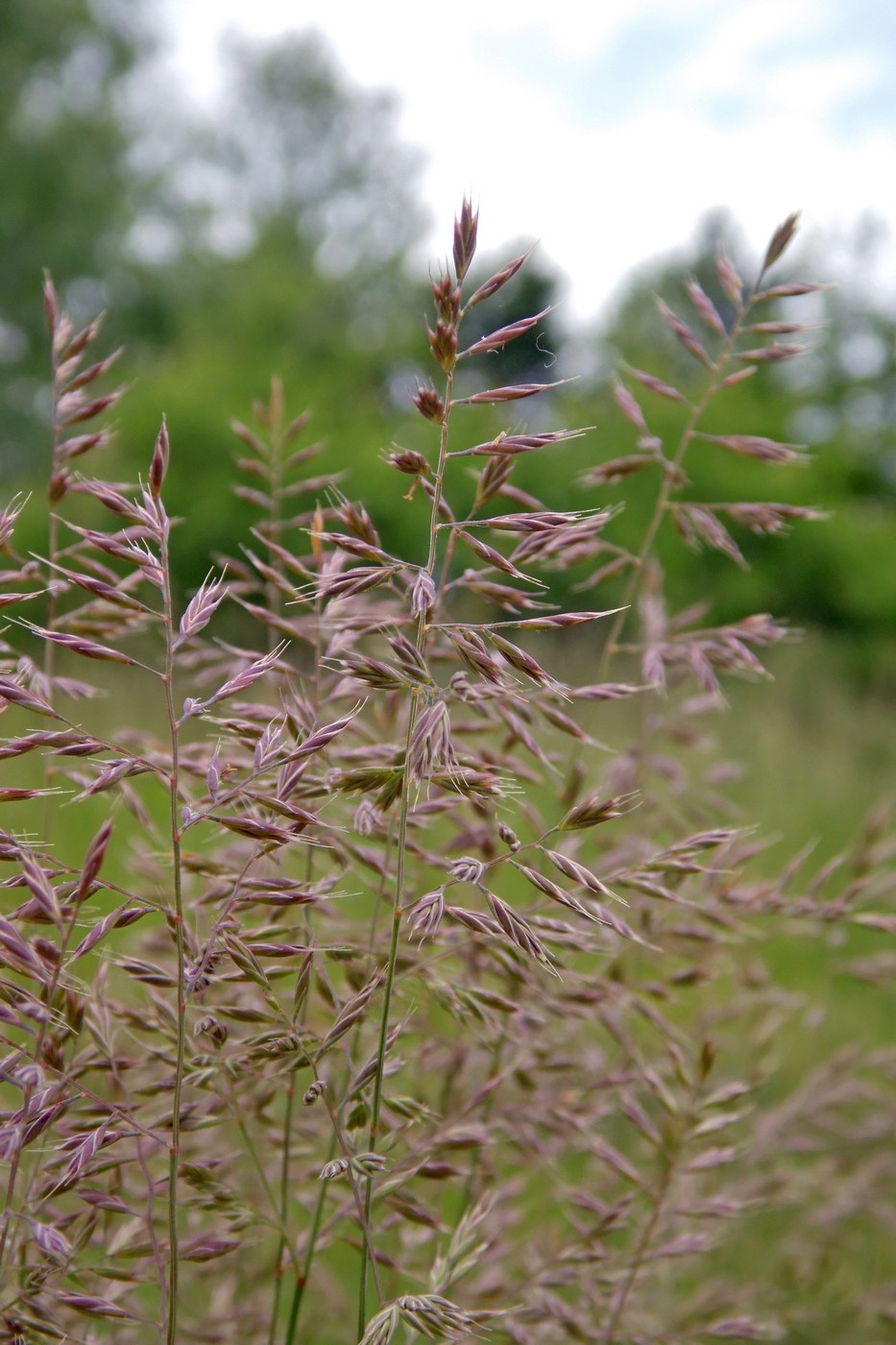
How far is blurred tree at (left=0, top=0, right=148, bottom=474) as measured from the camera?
55.2 ft

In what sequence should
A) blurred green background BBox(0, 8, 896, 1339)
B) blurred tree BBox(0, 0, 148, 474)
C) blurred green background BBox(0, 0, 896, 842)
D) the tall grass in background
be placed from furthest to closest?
1. blurred tree BBox(0, 0, 148, 474)
2. blurred green background BBox(0, 0, 896, 842)
3. blurred green background BBox(0, 8, 896, 1339)
4. the tall grass in background

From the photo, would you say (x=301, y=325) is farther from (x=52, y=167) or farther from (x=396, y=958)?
(x=396, y=958)

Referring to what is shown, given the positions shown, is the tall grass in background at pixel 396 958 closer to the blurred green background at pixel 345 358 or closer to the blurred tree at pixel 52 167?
the blurred green background at pixel 345 358

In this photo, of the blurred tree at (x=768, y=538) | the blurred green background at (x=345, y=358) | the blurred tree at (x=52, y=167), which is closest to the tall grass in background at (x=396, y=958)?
the blurred green background at (x=345, y=358)

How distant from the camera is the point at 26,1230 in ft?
4.68

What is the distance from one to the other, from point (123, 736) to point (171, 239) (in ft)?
76.3

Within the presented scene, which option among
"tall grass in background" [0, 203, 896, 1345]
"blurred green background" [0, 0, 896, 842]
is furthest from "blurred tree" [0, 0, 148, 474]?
"tall grass in background" [0, 203, 896, 1345]

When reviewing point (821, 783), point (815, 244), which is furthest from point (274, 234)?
point (821, 783)

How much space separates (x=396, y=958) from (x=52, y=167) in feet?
60.3

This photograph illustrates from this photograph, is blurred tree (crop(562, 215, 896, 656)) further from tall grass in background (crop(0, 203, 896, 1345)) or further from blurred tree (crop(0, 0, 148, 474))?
blurred tree (crop(0, 0, 148, 474))

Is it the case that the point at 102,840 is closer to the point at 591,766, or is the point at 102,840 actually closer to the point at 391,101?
the point at 591,766

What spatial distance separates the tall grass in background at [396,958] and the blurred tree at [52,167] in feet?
52.6

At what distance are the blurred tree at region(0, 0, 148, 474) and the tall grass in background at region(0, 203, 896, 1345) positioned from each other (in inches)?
631

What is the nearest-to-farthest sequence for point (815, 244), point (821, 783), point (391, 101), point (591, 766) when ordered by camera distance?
1. point (591, 766)
2. point (821, 783)
3. point (815, 244)
4. point (391, 101)
